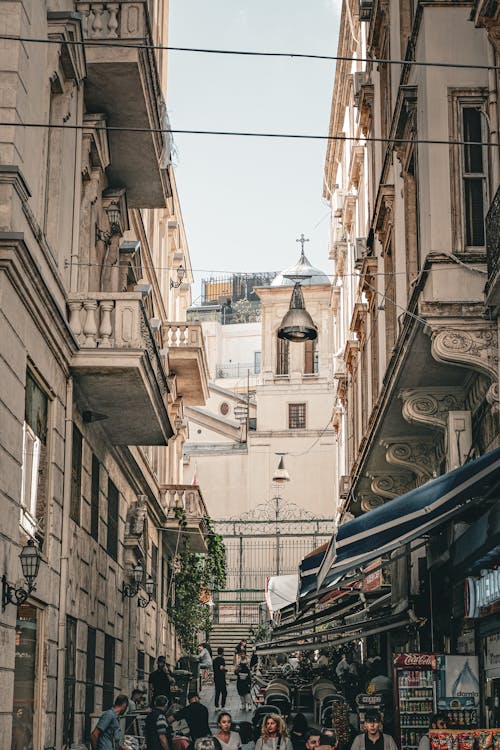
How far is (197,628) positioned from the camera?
40.3m

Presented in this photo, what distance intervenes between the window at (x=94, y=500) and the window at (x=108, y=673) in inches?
100

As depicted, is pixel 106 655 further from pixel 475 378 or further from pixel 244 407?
pixel 244 407

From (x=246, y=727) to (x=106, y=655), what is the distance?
4487 mm

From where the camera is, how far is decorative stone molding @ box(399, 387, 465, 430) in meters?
17.6

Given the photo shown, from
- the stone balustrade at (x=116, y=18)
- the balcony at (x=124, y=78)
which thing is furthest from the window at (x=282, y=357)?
the stone balustrade at (x=116, y=18)

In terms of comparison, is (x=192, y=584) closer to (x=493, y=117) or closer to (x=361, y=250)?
(x=361, y=250)

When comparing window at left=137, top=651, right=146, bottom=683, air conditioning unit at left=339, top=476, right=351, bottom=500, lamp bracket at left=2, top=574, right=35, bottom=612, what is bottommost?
window at left=137, top=651, right=146, bottom=683

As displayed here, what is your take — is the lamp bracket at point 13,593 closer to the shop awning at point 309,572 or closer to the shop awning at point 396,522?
the shop awning at point 396,522

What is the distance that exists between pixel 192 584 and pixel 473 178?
25003 millimetres

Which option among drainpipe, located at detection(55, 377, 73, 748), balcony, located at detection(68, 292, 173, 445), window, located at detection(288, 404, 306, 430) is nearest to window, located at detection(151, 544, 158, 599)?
balcony, located at detection(68, 292, 173, 445)

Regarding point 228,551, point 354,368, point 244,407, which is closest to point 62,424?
point 354,368

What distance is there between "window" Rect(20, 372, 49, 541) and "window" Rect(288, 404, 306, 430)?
54042 millimetres

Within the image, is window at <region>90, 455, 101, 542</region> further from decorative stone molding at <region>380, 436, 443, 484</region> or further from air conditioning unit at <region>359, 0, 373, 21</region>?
air conditioning unit at <region>359, 0, 373, 21</region>

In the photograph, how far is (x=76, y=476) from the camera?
62.2 feet
